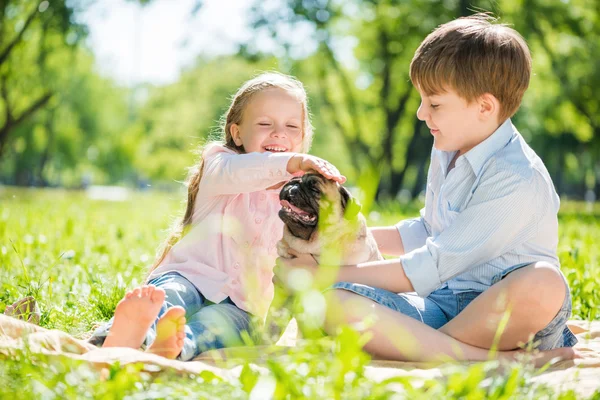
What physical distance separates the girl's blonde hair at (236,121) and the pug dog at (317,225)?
75 cm

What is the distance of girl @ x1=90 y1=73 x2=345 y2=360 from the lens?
10.5 feet

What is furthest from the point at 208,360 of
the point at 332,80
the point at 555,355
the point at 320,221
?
the point at 332,80

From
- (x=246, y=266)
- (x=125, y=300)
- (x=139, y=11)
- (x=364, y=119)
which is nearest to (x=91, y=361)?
(x=125, y=300)

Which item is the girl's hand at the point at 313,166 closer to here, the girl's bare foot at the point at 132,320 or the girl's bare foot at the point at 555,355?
the girl's bare foot at the point at 132,320


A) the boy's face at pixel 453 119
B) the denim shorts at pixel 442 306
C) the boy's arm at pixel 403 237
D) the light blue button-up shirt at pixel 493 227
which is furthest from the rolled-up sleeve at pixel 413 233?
the boy's face at pixel 453 119

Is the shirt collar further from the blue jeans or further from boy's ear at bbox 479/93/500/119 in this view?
the blue jeans

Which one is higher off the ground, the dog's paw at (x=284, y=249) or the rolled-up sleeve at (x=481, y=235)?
the rolled-up sleeve at (x=481, y=235)

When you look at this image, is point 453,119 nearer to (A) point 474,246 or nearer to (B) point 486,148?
(B) point 486,148

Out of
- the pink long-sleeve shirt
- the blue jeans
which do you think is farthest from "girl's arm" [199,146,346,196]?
the blue jeans

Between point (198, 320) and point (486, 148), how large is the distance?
1.64 metres

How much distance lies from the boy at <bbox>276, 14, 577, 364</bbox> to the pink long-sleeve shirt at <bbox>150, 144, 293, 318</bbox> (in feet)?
1.47

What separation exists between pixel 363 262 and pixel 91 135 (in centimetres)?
3563

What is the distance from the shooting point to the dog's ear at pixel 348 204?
9.51 ft

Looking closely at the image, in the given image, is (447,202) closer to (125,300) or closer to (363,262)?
(363,262)
